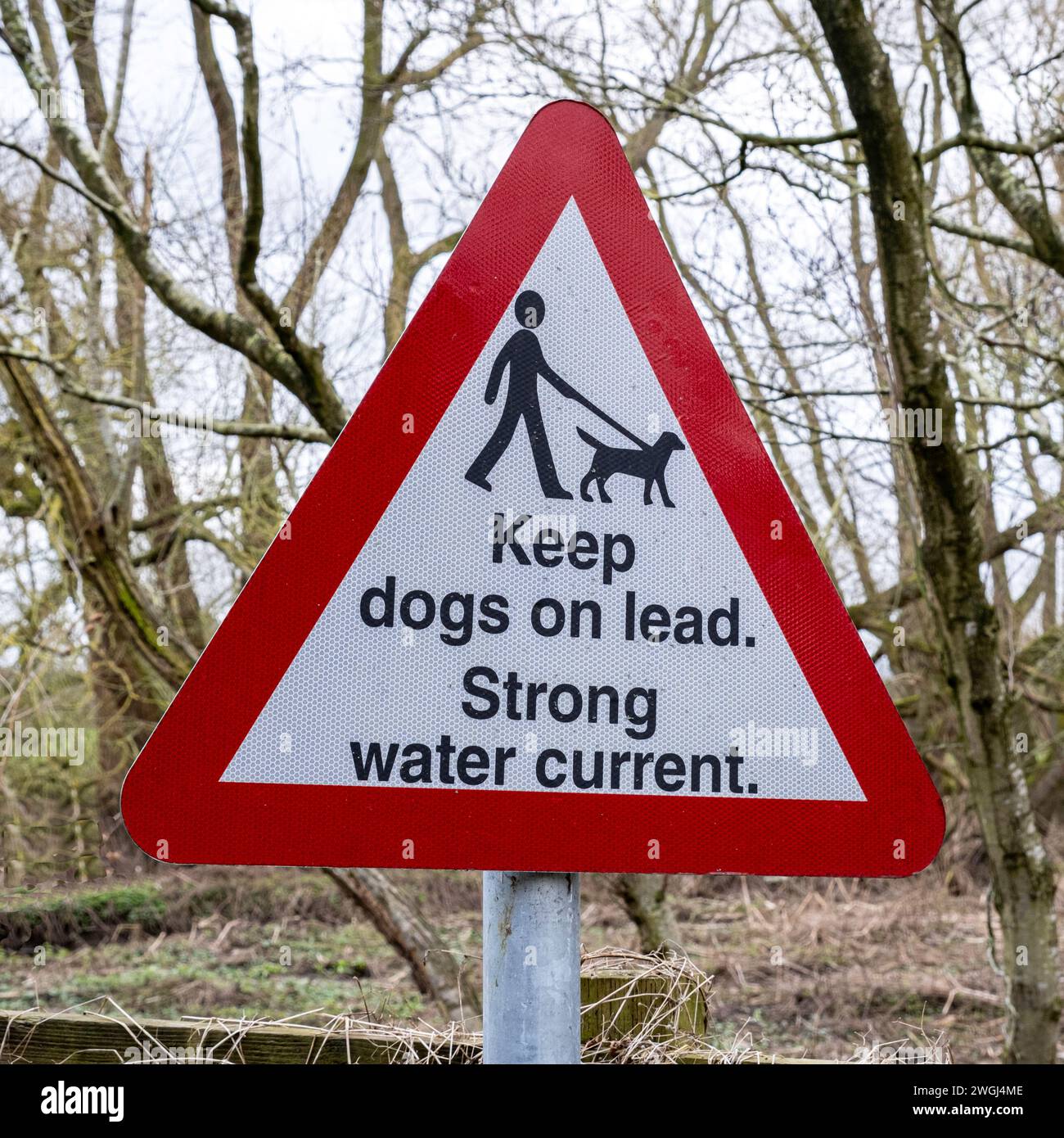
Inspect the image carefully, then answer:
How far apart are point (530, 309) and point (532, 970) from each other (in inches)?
30.7

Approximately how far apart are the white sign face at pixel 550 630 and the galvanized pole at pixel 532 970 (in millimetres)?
121

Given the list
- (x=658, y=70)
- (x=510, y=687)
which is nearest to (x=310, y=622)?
(x=510, y=687)

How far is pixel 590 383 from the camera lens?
1.42m

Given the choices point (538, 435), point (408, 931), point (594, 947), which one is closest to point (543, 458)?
point (538, 435)

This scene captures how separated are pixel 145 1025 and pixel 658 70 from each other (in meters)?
5.02

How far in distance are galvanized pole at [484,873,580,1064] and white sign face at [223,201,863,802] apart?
121 mm

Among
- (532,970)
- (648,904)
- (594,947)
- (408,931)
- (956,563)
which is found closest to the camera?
(532,970)

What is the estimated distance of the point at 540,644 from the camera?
1.34 m

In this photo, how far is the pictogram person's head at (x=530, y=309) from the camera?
1.44m

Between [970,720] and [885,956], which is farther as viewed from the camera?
[885,956]

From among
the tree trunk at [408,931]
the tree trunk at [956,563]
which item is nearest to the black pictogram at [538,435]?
the tree trunk at [956,563]

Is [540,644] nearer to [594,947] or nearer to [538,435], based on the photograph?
[538,435]

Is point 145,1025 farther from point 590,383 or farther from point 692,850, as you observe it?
point 590,383

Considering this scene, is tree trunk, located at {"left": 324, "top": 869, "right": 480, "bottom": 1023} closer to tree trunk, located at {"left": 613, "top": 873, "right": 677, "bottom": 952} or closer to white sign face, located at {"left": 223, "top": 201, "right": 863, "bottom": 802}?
tree trunk, located at {"left": 613, "top": 873, "right": 677, "bottom": 952}
